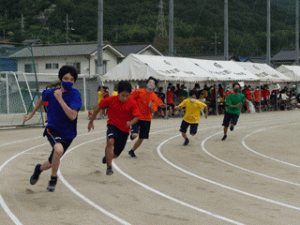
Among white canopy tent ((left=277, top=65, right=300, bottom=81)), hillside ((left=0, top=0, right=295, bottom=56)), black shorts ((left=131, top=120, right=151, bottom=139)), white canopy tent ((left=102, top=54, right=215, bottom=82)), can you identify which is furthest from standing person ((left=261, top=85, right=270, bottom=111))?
Answer: hillside ((left=0, top=0, right=295, bottom=56))

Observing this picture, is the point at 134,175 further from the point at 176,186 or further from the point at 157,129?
the point at 157,129

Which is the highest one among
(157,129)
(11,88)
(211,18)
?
(211,18)

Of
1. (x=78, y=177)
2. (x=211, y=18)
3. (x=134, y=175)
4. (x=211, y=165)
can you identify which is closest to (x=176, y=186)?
(x=134, y=175)

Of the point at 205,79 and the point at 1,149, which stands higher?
the point at 205,79

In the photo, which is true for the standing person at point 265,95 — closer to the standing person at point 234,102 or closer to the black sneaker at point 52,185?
the standing person at point 234,102

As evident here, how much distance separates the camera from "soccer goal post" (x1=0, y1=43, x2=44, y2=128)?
63.6ft

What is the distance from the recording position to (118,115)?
8102 mm

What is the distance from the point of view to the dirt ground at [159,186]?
18.5ft

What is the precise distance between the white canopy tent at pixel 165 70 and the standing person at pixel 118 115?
16002 mm

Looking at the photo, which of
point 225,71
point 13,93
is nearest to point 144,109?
point 13,93

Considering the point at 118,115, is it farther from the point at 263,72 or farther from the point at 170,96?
the point at 263,72

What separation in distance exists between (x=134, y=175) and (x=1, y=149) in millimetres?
5189

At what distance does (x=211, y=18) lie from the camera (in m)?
69.4

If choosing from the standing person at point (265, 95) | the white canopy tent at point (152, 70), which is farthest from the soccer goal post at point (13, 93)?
the standing person at point (265, 95)
